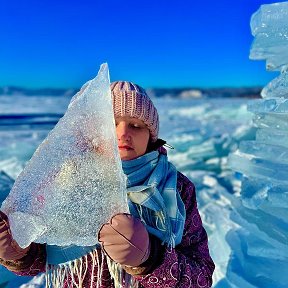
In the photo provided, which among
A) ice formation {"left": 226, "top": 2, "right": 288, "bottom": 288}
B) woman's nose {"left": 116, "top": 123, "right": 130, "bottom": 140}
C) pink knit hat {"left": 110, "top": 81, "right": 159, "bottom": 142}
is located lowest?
ice formation {"left": 226, "top": 2, "right": 288, "bottom": 288}

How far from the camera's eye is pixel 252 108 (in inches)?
74.7

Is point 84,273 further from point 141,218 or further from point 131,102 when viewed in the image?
point 131,102

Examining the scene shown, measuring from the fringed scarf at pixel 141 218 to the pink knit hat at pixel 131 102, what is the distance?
11cm

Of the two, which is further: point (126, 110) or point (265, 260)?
point (265, 260)

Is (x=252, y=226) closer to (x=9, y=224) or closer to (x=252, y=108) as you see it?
(x=252, y=108)

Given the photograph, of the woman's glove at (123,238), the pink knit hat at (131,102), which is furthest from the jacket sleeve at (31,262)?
the pink knit hat at (131,102)

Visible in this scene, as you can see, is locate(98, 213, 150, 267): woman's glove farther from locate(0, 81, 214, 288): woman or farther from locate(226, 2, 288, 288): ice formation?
locate(226, 2, 288, 288): ice formation

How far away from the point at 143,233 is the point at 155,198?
162mm

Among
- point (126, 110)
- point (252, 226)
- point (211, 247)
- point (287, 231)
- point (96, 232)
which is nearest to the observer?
point (96, 232)

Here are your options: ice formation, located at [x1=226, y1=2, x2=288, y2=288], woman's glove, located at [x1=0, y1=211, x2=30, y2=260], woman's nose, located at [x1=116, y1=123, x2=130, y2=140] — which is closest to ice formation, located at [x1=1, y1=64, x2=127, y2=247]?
woman's glove, located at [x1=0, y1=211, x2=30, y2=260]

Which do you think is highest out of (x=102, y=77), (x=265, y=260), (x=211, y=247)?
(x=102, y=77)

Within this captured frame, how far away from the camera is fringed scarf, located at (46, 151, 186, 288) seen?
108 cm

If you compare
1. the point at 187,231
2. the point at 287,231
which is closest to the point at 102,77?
the point at 187,231

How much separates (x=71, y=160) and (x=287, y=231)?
0.97 meters
